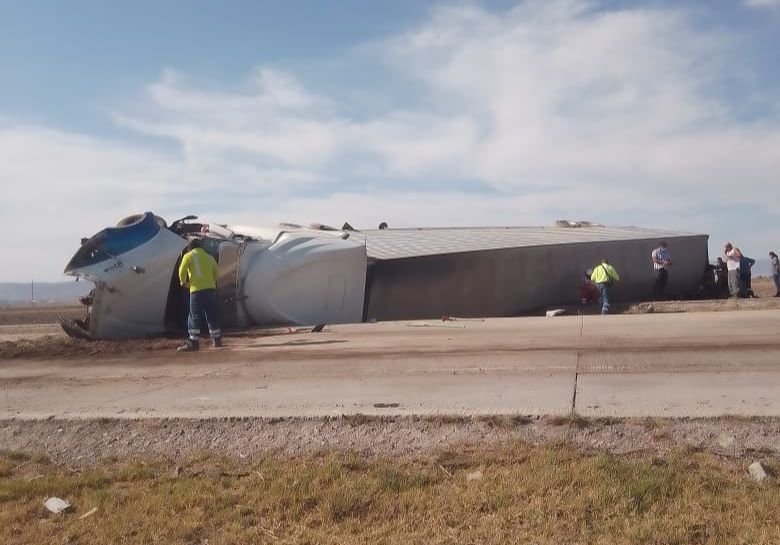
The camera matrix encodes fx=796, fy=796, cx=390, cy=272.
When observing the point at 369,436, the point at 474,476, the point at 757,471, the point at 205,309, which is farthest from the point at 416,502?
the point at 205,309

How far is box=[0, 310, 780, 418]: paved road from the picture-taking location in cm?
675

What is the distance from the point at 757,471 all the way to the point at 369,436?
8.77 feet

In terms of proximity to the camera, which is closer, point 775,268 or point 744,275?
point 744,275

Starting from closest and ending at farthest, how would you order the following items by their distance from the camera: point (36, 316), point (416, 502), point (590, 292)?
point (416, 502) < point (590, 292) < point (36, 316)

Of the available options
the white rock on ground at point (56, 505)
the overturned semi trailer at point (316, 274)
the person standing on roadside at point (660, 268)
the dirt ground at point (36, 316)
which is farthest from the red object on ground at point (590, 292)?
the white rock on ground at point (56, 505)

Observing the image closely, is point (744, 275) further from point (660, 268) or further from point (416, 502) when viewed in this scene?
point (416, 502)

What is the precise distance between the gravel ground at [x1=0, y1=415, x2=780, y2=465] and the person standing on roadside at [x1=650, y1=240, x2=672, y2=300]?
Answer: 15.8 meters

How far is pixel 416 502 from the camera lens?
4.70 metres

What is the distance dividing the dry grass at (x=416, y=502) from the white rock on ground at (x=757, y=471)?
0.06 m

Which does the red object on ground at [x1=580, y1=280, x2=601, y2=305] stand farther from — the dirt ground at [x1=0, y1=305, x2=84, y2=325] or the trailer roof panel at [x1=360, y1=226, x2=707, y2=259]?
the dirt ground at [x1=0, y1=305, x2=84, y2=325]

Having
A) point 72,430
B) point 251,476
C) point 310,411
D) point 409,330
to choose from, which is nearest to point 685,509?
point 251,476

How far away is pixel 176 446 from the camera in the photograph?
6.26m

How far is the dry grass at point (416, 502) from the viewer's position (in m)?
4.26

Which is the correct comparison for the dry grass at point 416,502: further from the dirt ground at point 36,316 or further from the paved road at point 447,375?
the dirt ground at point 36,316
